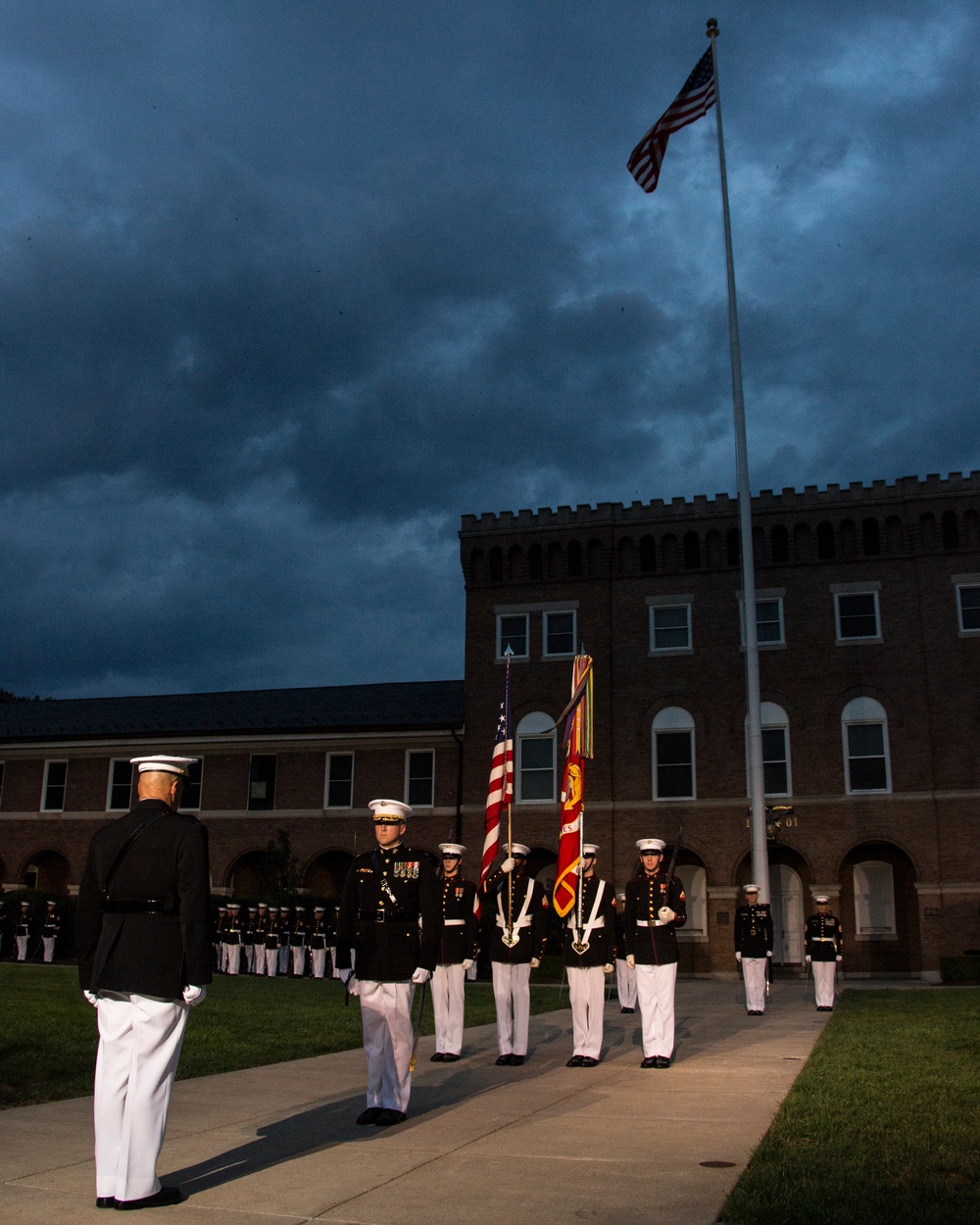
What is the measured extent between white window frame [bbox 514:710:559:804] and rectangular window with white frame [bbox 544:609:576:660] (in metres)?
2.08

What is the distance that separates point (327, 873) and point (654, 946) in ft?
96.3

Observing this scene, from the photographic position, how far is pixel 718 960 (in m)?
34.5

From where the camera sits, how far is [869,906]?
35.1 metres

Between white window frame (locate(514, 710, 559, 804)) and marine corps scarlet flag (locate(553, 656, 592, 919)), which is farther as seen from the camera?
white window frame (locate(514, 710, 559, 804))

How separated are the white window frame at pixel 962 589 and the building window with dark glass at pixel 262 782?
23.0 metres

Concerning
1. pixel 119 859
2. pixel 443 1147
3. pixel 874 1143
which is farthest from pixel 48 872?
pixel 874 1143

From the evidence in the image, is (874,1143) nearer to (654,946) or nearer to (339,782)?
(654,946)

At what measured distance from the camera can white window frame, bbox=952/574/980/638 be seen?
35.1 m

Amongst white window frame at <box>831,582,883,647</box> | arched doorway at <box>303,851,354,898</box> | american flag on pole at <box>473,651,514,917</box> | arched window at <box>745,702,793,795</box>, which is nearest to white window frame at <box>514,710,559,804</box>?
arched window at <box>745,702,793,795</box>

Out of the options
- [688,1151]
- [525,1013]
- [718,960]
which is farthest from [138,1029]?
[718,960]

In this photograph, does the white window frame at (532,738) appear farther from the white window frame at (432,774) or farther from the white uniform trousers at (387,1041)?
the white uniform trousers at (387,1041)

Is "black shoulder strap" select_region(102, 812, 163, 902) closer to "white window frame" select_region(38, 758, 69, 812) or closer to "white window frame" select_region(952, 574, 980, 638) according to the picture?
"white window frame" select_region(952, 574, 980, 638)

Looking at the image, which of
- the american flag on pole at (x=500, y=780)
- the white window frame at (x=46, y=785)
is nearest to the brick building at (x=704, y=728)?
the white window frame at (x=46, y=785)

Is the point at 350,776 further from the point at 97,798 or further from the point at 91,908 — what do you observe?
the point at 91,908
